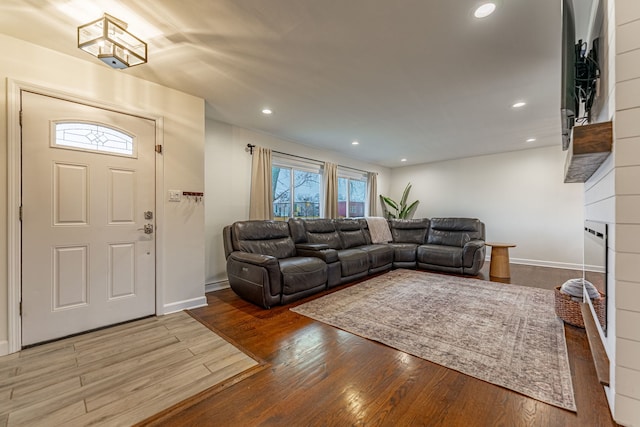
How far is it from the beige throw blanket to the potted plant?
1309mm

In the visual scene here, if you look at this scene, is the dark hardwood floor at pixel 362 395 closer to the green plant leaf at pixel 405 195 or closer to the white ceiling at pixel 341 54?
the white ceiling at pixel 341 54

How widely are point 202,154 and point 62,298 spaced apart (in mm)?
1852

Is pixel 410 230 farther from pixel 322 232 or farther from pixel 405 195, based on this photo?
pixel 322 232

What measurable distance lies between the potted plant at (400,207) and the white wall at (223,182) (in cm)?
391

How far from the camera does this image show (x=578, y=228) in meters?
4.66

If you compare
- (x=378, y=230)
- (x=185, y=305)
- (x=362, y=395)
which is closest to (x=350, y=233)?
(x=378, y=230)

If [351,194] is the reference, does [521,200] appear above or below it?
below

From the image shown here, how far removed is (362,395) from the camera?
1485 millimetres

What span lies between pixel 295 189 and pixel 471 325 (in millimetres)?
3483

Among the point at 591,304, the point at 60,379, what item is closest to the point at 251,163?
the point at 60,379

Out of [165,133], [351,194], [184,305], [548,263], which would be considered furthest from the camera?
[351,194]

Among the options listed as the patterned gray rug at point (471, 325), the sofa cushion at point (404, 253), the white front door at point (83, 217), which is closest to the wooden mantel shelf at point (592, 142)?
the patterned gray rug at point (471, 325)

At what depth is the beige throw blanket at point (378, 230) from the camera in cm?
532

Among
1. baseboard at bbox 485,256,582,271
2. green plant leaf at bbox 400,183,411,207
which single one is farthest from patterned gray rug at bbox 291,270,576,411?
green plant leaf at bbox 400,183,411,207
